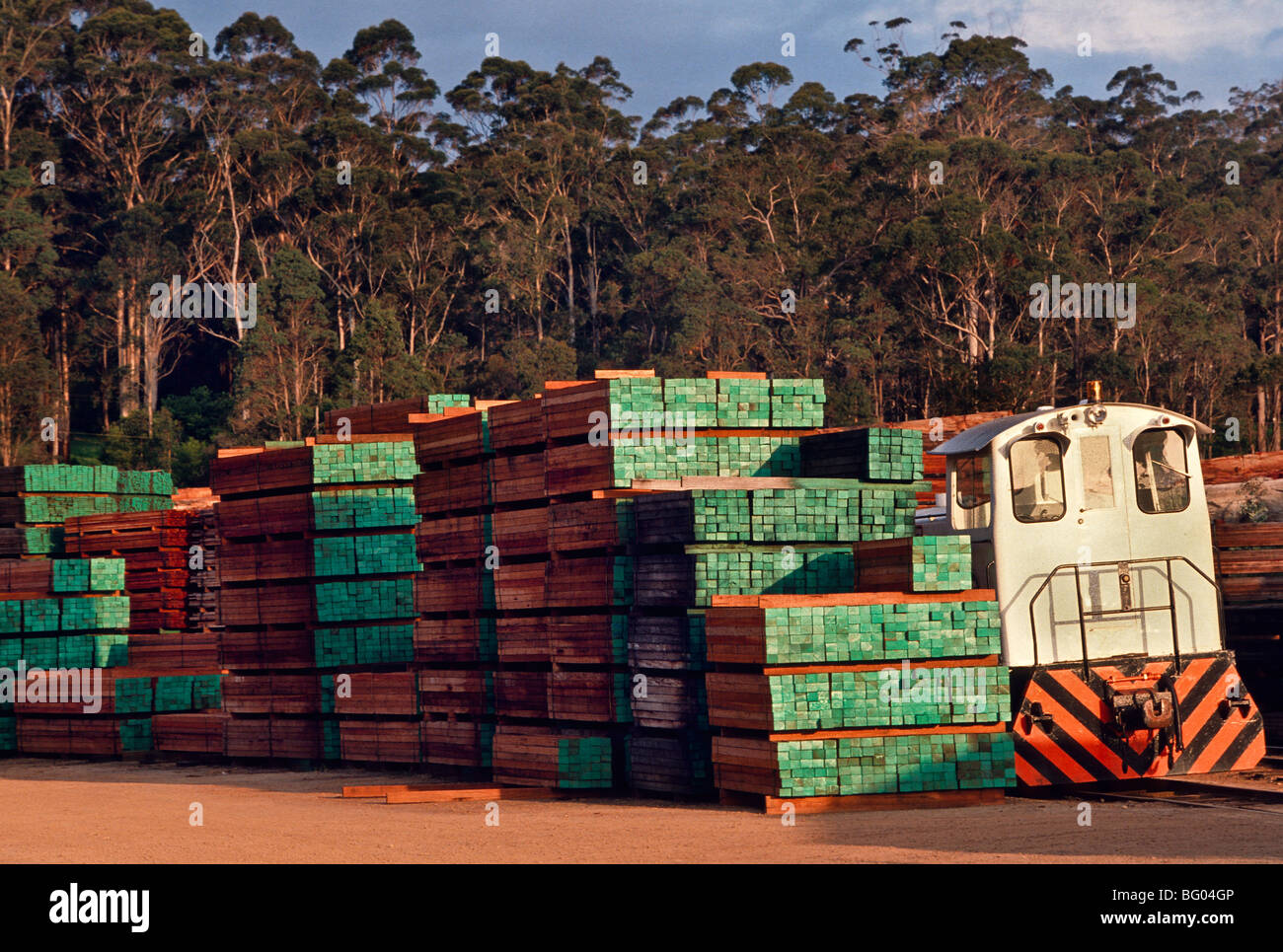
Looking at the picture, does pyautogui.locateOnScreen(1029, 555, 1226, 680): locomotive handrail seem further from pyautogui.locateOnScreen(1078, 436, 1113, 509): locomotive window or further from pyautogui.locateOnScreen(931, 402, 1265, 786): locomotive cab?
pyautogui.locateOnScreen(1078, 436, 1113, 509): locomotive window

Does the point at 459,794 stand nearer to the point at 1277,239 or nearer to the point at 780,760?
the point at 780,760

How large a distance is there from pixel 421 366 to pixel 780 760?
45.9 meters

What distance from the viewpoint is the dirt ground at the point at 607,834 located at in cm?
834

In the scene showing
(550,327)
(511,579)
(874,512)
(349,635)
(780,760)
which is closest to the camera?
(780,760)

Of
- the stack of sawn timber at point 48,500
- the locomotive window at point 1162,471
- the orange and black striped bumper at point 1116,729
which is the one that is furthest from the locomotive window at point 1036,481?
the stack of sawn timber at point 48,500

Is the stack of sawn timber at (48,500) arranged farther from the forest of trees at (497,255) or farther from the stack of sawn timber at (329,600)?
the forest of trees at (497,255)

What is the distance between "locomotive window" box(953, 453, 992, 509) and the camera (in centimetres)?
1114

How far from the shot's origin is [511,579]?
508 inches

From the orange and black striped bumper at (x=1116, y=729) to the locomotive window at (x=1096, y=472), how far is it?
3.90 ft

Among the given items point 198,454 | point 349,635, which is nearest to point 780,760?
point 349,635

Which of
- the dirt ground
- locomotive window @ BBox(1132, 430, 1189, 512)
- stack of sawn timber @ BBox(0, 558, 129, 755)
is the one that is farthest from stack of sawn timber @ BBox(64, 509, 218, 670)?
locomotive window @ BBox(1132, 430, 1189, 512)

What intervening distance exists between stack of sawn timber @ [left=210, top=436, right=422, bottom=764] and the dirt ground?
2.09 meters

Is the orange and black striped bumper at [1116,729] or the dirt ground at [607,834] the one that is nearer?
the dirt ground at [607,834]

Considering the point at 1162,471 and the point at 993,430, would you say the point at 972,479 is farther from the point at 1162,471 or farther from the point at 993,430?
the point at 1162,471
